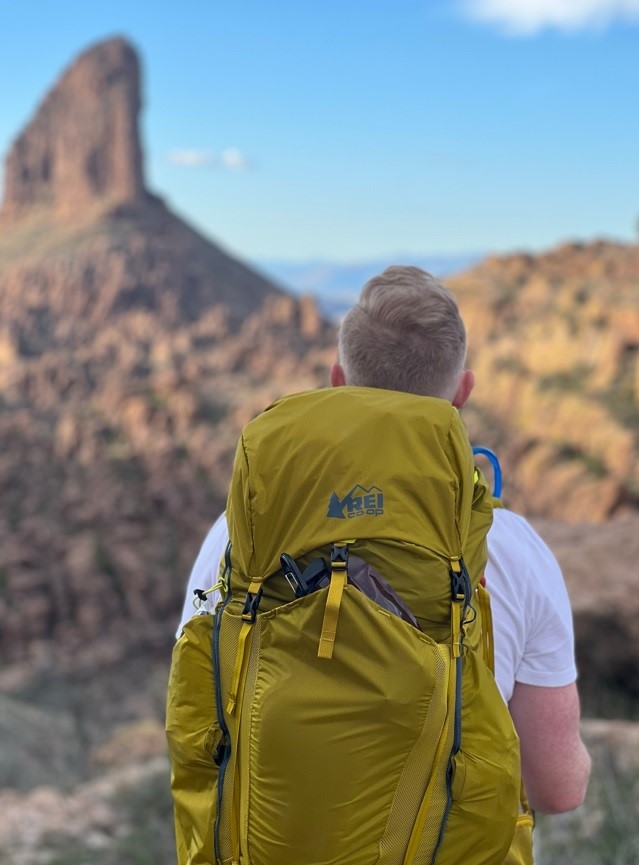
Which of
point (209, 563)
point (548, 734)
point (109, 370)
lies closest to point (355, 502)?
point (209, 563)

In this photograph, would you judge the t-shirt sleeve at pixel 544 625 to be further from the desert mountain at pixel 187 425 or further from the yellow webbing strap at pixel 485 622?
the desert mountain at pixel 187 425

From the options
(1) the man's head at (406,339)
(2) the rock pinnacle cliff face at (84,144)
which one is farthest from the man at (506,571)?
(2) the rock pinnacle cliff face at (84,144)

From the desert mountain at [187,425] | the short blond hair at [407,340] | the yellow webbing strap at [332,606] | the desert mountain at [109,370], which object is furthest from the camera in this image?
the desert mountain at [109,370]

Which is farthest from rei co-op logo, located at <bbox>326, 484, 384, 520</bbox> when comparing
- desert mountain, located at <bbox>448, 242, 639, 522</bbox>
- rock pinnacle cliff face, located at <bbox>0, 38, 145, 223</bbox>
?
rock pinnacle cliff face, located at <bbox>0, 38, 145, 223</bbox>

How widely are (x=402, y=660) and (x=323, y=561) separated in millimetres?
201

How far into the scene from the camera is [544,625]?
1651 mm

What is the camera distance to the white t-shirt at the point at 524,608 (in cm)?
161

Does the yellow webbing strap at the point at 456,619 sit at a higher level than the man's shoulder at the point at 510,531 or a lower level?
lower

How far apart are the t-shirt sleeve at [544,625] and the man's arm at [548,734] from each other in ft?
0.09

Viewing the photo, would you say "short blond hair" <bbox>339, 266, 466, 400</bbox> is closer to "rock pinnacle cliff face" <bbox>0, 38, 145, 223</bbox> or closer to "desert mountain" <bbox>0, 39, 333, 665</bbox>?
"desert mountain" <bbox>0, 39, 333, 665</bbox>

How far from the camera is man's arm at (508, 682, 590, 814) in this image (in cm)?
167

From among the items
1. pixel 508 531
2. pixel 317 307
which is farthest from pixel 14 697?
pixel 317 307

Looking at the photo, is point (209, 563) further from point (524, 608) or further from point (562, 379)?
point (562, 379)

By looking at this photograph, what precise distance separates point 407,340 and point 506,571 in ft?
1.58
